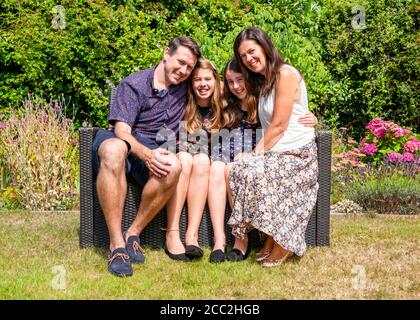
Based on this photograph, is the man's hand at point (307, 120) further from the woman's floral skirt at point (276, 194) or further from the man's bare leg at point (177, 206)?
the man's bare leg at point (177, 206)

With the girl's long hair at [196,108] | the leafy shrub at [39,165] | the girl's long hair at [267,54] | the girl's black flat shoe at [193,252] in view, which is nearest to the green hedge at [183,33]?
the leafy shrub at [39,165]

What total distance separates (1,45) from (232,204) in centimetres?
401

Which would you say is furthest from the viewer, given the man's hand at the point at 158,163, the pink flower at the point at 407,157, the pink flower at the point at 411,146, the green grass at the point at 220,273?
the pink flower at the point at 411,146

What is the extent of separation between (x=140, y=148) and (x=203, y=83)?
569 mm

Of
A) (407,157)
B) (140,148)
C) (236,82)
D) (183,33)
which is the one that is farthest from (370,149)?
(140,148)

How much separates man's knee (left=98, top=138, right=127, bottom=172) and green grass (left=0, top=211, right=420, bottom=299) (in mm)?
519

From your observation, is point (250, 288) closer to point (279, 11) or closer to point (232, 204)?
point (232, 204)

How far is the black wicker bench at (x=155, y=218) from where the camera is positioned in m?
3.93

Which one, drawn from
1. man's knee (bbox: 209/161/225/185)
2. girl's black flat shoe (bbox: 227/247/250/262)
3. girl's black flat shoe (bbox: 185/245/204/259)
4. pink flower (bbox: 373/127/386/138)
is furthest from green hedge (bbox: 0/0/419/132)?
girl's black flat shoe (bbox: 185/245/204/259)

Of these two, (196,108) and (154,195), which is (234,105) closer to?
(196,108)

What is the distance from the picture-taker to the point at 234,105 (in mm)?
4043

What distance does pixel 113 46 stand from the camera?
6.75 m

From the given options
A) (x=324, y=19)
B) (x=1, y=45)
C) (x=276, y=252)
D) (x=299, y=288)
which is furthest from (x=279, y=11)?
(x=299, y=288)

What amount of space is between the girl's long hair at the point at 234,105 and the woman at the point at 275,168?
106 mm
